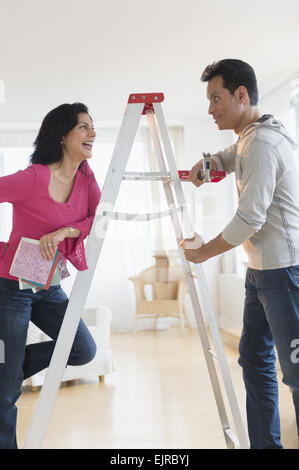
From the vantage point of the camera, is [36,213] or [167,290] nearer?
[36,213]

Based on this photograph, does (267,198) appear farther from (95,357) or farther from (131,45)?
(131,45)

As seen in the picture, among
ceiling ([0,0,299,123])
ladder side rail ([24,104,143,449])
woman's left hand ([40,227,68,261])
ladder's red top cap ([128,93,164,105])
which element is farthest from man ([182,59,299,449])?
ceiling ([0,0,299,123])

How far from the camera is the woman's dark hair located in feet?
6.12

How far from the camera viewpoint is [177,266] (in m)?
6.04

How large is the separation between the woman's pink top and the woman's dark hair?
0.07m

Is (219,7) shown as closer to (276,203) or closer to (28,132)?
(276,203)

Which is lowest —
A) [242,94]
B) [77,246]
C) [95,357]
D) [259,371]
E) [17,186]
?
[95,357]

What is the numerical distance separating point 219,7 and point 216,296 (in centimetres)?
400

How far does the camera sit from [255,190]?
5.06ft

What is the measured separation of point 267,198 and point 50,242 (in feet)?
2.60

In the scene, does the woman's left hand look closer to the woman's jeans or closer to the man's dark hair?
the woman's jeans

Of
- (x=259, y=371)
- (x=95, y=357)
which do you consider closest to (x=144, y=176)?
(x=259, y=371)

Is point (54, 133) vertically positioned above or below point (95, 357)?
above

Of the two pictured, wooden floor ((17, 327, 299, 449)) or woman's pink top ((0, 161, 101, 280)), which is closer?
woman's pink top ((0, 161, 101, 280))
